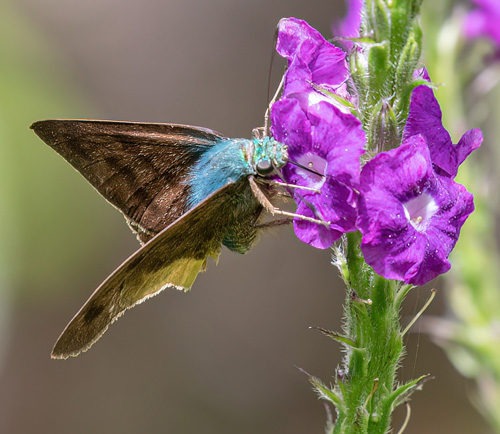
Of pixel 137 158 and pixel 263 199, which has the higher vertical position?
pixel 137 158

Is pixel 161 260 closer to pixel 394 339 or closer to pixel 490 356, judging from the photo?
pixel 394 339

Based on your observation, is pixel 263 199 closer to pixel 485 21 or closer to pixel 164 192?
pixel 164 192

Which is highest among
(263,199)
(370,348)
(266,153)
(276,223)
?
(266,153)

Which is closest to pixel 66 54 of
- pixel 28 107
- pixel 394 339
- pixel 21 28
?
pixel 21 28

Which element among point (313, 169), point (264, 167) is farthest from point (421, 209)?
point (264, 167)

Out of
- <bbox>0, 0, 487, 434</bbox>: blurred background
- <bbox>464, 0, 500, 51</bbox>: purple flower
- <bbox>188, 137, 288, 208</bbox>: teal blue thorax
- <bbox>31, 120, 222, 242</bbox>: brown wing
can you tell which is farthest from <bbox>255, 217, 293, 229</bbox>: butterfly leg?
<bbox>0, 0, 487, 434</bbox>: blurred background

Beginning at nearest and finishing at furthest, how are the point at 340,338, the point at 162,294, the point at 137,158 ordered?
the point at 340,338 → the point at 137,158 → the point at 162,294

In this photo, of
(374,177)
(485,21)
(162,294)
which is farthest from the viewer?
(162,294)
